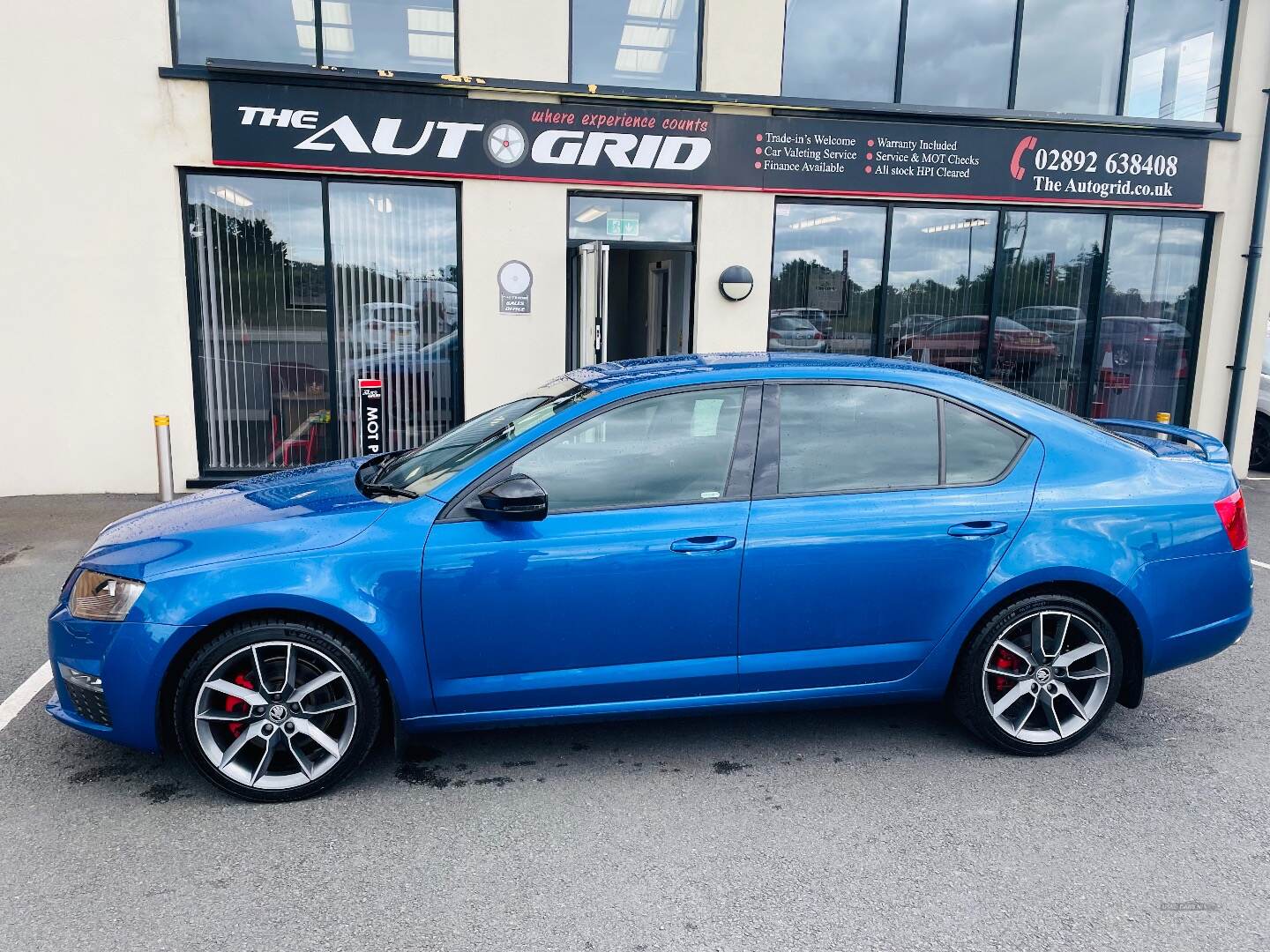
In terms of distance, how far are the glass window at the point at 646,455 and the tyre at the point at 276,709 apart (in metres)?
0.97

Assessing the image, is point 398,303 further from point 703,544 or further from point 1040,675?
point 1040,675

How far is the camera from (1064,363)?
1011 cm

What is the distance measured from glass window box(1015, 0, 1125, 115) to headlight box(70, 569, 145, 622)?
9.21 meters

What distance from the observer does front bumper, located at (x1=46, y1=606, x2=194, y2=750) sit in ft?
10.8

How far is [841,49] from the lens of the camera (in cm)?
908

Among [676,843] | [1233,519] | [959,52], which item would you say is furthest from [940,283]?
[676,843]

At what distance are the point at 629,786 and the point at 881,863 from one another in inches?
38.2

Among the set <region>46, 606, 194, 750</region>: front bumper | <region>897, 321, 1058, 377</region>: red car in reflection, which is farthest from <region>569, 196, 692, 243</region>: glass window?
<region>46, 606, 194, 750</region>: front bumper

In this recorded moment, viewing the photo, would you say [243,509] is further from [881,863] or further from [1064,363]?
[1064,363]

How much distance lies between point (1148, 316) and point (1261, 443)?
294 centimetres

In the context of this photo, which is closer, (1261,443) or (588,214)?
(588,214)

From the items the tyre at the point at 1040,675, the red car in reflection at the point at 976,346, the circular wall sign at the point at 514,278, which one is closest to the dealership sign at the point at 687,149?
the circular wall sign at the point at 514,278

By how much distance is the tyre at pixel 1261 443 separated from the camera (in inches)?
455

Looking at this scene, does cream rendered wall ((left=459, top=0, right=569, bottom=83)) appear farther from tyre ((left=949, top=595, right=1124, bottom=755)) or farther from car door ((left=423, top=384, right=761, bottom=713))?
tyre ((left=949, top=595, right=1124, bottom=755))
